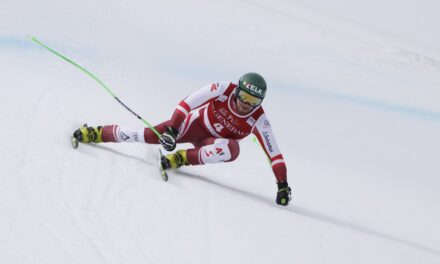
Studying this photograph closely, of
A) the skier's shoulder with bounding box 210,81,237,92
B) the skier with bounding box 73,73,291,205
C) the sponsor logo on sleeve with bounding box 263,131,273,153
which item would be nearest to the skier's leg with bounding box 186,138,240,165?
the skier with bounding box 73,73,291,205

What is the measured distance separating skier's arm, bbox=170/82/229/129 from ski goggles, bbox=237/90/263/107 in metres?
0.23

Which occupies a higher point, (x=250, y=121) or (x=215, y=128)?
(x=250, y=121)

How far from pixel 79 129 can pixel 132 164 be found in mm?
581

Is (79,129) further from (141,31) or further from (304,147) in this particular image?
(141,31)

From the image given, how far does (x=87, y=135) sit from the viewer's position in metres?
5.81

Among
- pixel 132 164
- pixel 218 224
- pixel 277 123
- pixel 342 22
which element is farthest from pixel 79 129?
pixel 342 22

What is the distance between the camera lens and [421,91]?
1453 cm

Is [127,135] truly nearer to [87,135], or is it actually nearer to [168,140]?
[87,135]

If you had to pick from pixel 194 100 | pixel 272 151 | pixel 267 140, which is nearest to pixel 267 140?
pixel 267 140

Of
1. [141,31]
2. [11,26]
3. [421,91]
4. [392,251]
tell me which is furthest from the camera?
[421,91]

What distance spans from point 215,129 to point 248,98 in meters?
0.53

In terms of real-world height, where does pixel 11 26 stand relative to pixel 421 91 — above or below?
below

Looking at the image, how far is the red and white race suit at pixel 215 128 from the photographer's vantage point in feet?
19.0

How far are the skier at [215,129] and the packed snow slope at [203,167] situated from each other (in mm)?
160
